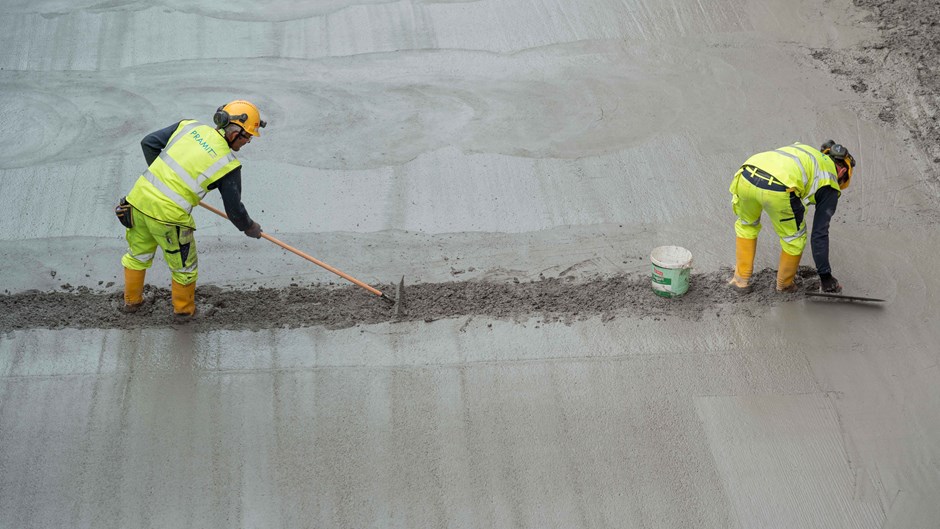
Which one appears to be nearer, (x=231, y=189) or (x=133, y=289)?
(x=231, y=189)

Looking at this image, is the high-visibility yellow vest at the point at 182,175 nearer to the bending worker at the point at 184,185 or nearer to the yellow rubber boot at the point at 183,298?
the bending worker at the point at 184,185

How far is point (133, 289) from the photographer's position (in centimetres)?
532

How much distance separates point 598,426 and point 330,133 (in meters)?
3.60

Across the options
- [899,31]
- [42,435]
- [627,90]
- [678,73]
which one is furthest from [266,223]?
[899,31]

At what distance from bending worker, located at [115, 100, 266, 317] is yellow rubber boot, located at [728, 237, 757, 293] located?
308 centimetres

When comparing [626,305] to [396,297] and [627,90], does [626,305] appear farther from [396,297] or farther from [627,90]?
[627,90]

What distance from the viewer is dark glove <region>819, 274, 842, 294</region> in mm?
5314

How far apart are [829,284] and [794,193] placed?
0.68 m

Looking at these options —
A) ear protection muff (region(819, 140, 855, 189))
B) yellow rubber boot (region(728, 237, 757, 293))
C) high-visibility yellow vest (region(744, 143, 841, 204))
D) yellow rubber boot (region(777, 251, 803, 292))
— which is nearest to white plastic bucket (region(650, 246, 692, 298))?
yellow rubber boot (region(728, 237, 757, 293))

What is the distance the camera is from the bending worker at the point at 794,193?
5086 millimetres

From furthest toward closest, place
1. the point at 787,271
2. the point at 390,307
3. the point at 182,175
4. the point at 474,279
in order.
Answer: the point at 474,279, the point at 390,307, the point at 787,271, the point at 182,175

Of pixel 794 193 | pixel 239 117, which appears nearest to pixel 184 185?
pixel 239 117

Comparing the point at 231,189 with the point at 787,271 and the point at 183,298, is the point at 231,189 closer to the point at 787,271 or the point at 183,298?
the point at 183,298

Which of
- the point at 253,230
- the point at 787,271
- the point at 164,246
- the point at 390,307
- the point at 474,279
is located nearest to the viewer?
the point at 164,246
